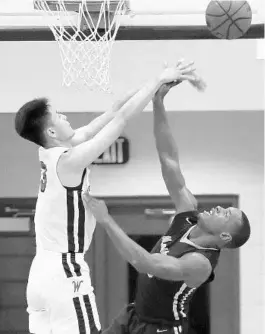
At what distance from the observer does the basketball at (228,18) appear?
5008 mm

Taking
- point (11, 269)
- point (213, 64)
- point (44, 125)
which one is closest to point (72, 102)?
point (213, 64)

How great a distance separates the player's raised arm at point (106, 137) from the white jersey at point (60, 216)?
78 mm

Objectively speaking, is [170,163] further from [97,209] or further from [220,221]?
[97,209]

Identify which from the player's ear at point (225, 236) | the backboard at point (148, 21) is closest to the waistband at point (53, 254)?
the player's ear at point (225, 236)

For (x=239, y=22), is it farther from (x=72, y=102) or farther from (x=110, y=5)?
(x=72, y=102)

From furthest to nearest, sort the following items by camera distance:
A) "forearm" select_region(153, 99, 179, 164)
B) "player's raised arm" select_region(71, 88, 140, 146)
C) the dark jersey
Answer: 1. "forearm" select_region(153, 99, 179, 164)
2. "player's raised arm" select_region(71, 88, 140, 146)
3. the dark jersey

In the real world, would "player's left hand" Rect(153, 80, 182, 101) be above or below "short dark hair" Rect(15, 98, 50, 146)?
above

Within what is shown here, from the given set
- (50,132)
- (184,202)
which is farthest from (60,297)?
(184,202)

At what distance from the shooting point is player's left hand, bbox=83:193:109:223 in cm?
421

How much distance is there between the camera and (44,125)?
4.43 meters

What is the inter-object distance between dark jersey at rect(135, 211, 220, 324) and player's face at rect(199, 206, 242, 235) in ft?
0.35

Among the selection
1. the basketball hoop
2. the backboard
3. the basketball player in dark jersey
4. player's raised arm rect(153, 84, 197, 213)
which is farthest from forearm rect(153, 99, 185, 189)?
the backboard

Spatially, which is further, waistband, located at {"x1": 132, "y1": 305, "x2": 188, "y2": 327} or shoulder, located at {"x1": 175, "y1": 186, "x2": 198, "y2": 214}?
shoulder, located at {"x1": 175, "y1": 186, "x2": 198, "y2": 214}

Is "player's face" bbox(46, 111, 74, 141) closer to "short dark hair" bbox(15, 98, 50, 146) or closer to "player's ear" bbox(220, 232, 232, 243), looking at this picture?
"short dark hair" bbox(15, 98, 50, 146)
